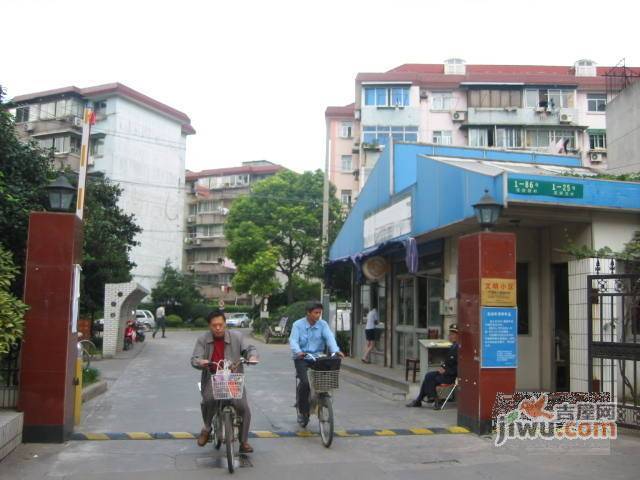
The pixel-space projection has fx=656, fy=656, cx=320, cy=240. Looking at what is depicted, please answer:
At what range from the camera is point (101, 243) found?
22.3m

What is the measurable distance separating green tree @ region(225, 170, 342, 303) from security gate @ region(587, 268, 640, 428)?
3196 centimetres

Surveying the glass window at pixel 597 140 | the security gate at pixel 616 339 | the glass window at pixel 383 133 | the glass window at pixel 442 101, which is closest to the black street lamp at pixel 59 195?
the security gate at pixel 616 339

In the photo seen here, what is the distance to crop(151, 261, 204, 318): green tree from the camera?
167 feet

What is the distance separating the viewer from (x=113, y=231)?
952 inches

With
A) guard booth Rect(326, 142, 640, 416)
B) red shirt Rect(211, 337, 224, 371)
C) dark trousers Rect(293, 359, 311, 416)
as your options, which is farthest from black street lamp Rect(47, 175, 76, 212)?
guard booth Rect(326, 142, 640, 416)

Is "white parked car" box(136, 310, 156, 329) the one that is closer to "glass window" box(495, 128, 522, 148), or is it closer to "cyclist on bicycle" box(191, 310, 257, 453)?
"glass window" box(495, 128, 522, 148)

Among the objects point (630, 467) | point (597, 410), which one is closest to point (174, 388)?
point (597, 410)

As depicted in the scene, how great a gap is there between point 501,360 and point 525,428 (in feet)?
3.00

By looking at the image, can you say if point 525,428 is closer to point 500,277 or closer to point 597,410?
point 597,410

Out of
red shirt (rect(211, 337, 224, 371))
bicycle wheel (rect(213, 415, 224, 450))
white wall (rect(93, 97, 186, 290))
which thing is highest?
white wall (rect(93, 97, 186, 290))

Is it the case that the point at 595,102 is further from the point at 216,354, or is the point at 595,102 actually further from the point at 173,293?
the point at 216,354

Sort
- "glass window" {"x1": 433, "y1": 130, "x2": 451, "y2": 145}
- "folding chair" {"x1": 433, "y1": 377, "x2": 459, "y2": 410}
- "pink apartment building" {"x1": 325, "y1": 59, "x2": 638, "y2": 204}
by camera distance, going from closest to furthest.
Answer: "folding chair" {"x1": 433, "y1": 377, "x2": 459, "y2": 410}
"pink apartment building" {"x1": 325, "y1": 59, "x2": 638, "y2": 204}
"glass window" {"x1": 433, "y1": 130, "x2": 451, "y2": 145}

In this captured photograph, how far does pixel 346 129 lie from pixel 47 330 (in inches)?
1756

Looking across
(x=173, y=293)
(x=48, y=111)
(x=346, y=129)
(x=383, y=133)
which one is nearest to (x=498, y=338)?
(x=383, y=133)
